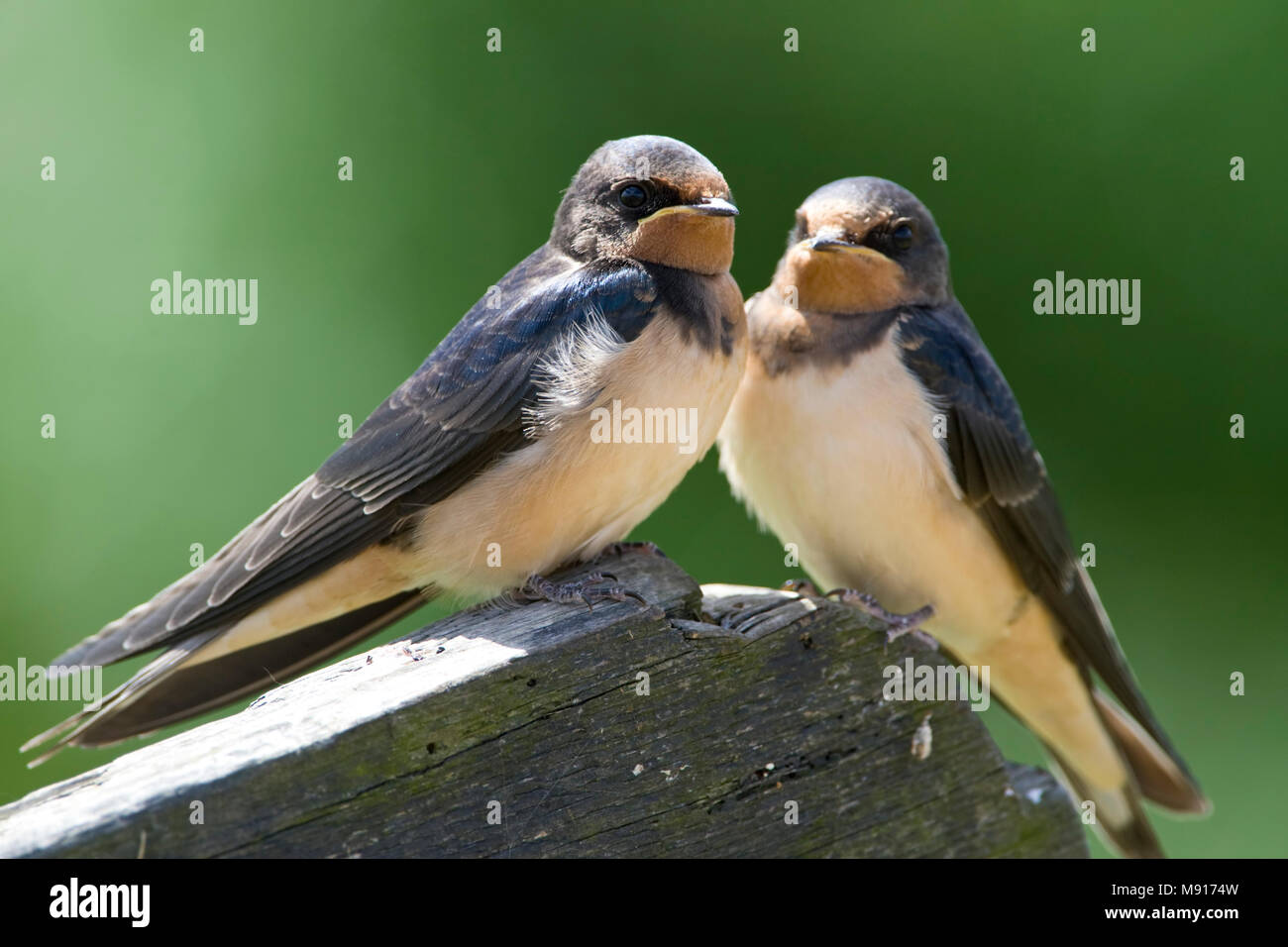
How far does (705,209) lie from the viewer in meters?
2.45

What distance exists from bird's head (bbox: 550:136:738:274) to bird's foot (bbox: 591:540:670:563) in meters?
0.58

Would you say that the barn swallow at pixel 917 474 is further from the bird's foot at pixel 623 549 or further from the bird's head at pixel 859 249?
the bird's foot at pixel 623 549

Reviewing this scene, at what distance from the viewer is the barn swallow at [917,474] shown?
2.87 meters

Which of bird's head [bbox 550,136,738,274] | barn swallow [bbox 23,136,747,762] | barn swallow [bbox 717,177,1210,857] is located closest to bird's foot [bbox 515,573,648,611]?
barn swallow [bbox 23,136,747,762]

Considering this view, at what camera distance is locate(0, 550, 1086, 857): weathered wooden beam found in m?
1.33

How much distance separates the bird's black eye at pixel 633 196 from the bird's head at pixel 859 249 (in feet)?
1.47

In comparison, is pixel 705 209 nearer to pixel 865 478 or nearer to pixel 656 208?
pixel 656 208

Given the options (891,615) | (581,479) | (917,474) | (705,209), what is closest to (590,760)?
(581,479)

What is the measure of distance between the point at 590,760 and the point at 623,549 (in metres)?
0.95

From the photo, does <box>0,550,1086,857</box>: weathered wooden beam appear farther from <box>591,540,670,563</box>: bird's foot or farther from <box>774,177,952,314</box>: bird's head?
<box>774,177,952,314</box>: bird's head

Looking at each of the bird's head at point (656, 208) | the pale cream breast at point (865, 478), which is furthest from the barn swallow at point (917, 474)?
the bird's head at point (656, 208)

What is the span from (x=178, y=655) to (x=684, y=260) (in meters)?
1.24

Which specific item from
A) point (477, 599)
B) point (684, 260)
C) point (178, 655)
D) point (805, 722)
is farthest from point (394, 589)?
point (805, 722)

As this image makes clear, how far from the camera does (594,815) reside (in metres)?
1.54
